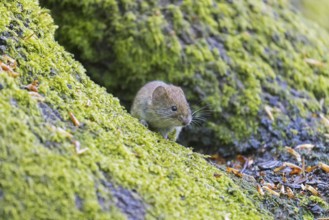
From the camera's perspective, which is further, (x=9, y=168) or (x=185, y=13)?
(x=185, y=13)

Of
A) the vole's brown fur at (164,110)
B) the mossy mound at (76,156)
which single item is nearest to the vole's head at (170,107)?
the vole's brown fur at (164,110)

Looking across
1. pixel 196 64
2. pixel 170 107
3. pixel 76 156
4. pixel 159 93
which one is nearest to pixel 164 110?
pixel 170 107

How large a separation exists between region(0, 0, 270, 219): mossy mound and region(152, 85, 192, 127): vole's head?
0.94 metres

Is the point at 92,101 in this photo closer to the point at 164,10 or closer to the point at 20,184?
the point at 20,184

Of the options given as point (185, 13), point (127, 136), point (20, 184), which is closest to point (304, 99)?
point (185, 13)

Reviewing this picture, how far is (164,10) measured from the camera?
6715mm

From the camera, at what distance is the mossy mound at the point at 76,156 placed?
2.94 m

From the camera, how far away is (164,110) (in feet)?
18.2

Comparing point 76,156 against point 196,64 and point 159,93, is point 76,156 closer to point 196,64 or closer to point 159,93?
point 159,93

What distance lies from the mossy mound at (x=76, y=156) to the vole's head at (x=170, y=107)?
94 centimetres

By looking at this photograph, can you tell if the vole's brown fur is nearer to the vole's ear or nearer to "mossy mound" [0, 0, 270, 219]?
the vole's ear

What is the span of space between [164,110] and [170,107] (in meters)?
0.08

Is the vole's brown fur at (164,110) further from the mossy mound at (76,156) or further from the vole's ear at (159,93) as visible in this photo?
A: the mossy mound at (76,156)

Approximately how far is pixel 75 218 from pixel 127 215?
0.38 m
